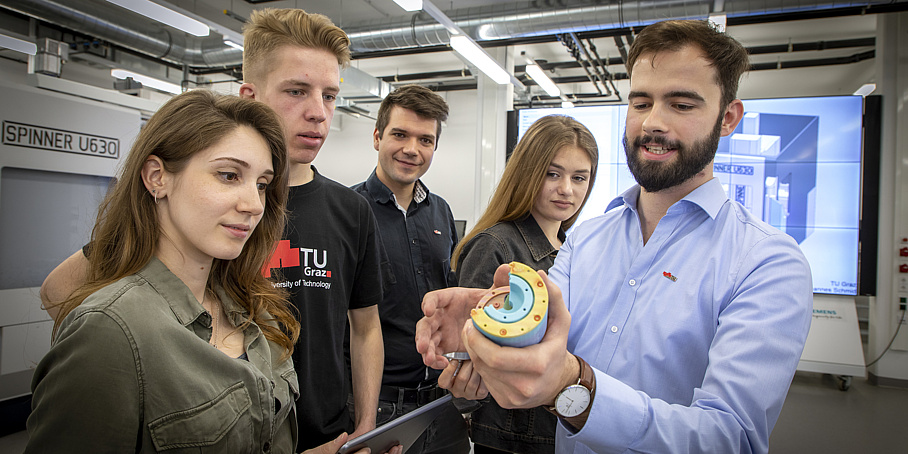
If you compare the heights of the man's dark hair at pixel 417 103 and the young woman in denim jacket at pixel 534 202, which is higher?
the man's dark hair at pixel 417 103

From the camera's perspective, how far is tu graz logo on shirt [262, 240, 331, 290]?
143 centimetres

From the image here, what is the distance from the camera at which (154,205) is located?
1058 millimetres

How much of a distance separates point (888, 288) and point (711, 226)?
5.53 metres

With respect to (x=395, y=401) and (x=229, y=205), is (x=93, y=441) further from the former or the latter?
(x=395, y=401)

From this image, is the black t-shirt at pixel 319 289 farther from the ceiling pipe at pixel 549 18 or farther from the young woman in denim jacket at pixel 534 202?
the ceiling pipe at pixel 549 18

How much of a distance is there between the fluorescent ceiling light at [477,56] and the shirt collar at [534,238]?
3368 mm

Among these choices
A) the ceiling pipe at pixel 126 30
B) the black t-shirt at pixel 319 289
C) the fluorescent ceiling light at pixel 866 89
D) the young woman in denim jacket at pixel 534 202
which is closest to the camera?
the black t-shirt at pixel 319 289

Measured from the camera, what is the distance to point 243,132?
1131 millimetres

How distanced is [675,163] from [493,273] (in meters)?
0.66

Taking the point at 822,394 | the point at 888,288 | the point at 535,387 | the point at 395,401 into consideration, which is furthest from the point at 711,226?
the point at 888,288

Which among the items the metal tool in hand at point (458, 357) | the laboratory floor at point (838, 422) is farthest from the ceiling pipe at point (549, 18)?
the metal tool in hand at point (458, 357)

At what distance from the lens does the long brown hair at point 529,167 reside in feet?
5.97

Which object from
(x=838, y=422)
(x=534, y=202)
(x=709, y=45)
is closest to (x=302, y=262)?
(x=534, y=202)

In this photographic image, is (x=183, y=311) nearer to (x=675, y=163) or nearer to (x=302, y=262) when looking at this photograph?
(x=302, y=262)
